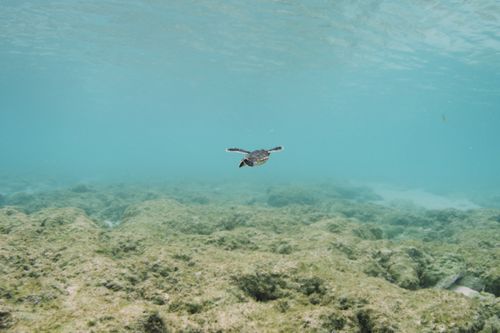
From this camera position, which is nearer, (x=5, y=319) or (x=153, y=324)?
(x=5, y=319)

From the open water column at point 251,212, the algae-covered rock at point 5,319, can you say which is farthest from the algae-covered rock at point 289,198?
the algae-covered rock at point 5,319

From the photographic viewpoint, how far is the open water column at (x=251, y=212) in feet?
12.1

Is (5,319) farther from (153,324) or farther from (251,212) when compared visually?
(251,212)

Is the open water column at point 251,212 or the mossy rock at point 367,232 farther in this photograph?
the mossy rock at point 367,232

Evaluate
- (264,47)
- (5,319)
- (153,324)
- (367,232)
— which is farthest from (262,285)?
(264,47)

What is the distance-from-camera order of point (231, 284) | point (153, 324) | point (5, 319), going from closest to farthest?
point (5, 319) → point (153, 324) → point (231, 284)

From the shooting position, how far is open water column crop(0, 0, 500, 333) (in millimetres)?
3701

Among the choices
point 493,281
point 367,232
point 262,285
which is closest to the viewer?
point 262,285

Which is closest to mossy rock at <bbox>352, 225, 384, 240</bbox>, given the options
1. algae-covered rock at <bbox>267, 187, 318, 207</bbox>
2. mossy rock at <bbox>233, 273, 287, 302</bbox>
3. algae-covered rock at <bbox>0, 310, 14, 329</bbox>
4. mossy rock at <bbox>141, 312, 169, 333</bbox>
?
mossy rock at <bbox>233, 273, 287, 302</bbox>

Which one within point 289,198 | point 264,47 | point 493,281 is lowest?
point 289,198

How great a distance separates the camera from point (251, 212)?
11.5 meters

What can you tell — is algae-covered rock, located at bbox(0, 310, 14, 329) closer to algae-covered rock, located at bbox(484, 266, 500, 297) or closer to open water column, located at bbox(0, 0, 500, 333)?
open water column, located at bbox(0, 0, 500, 333)

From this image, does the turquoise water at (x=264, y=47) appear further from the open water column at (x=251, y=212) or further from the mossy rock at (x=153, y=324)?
the mossy rock at (x=153, y=324)

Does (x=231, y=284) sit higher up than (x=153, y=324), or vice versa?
(x=231, y=284)
